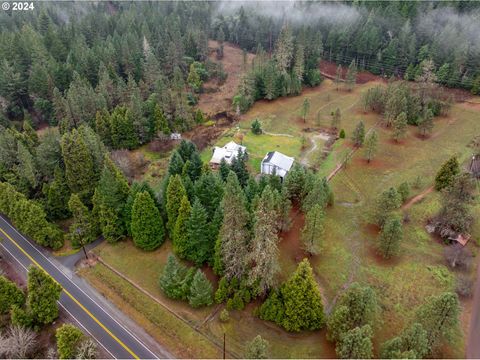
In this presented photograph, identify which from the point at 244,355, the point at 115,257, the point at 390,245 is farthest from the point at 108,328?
the point at 390,245

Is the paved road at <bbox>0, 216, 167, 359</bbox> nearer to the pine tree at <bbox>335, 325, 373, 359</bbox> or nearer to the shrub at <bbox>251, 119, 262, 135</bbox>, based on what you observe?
the pine tree at <bbox>335, 325, 373, 359</bbox>

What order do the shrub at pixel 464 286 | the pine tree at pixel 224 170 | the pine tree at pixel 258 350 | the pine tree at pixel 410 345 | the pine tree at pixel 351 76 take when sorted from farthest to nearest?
the pine tree at pixel 351 76, the pine tree at pixel 224 170, the shrub at pixel 464 286, the pine tree at pixel 258 350, the pine tree at pixel 410 345

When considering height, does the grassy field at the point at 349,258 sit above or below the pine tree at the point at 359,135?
below

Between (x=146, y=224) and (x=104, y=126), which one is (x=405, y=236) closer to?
(x=146, y=224)

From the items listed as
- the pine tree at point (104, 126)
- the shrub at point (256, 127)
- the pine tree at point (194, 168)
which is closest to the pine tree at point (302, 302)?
the pine tree at point (194, 168)

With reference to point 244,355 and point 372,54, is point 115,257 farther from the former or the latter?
point 372,54

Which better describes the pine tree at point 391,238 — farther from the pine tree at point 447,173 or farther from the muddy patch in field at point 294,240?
the pine tree at point 447,173

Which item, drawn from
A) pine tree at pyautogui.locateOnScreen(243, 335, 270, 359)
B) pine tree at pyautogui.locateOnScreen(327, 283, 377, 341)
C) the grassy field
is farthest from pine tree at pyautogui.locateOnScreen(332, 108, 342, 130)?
pine tree at pyautogui.locateOnScreen(243, 335, 270, 359)
